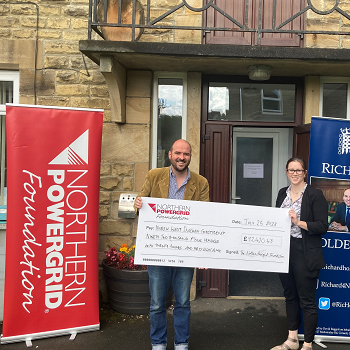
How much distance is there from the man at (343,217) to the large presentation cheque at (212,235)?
2.27 feet

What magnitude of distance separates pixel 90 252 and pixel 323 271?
2.33 m

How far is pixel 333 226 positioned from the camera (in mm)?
3480

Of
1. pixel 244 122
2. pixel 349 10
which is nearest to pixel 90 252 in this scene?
pixel 244 122

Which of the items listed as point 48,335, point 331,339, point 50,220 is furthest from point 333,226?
point 48,335

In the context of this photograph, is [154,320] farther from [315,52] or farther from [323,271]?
[315,52]

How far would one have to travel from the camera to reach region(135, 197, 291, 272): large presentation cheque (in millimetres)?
3061

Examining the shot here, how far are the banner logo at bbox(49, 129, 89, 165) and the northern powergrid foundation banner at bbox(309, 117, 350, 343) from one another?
7.25ft

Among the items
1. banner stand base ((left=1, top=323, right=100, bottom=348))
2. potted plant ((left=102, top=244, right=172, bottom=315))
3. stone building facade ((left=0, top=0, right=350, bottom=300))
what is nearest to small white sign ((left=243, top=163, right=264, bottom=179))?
stone building facade ((left=0, top=0, right=350, bottom=300))

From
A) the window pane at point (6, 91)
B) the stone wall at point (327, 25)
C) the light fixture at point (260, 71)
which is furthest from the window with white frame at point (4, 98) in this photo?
the stone wall at point (327, 25)

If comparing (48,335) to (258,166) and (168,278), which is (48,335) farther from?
(258,166)

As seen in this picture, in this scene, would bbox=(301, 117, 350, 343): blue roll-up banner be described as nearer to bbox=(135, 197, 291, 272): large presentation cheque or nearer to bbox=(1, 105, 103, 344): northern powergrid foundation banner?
bbox=(135, 197, 291, 272): large presentation cheque

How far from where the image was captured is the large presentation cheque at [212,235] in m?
3.06

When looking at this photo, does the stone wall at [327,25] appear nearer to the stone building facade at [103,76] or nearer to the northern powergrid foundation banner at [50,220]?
the stone building facade at [103,76]

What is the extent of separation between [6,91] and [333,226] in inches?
161
